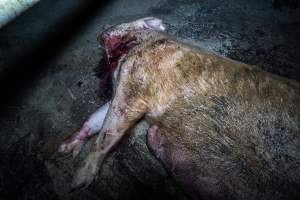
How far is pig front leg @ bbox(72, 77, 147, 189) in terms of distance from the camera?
223 centimetres

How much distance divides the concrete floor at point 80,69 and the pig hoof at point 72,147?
0.05 meters

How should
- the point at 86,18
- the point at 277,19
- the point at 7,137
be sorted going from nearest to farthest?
the point at 7,137
the point at 277,19
the point at 86,18

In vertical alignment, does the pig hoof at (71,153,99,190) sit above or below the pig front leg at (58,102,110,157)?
below

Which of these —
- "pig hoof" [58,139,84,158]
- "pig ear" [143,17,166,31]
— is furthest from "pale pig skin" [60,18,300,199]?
"pig ear" [143,17,166,31]

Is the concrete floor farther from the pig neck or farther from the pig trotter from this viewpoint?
the pig neck

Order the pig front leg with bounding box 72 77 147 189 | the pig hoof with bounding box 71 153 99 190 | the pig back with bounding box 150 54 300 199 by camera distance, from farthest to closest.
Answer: the pig hoof with bounding box 71 153 99 190, the pig front leg with bounding box 72 77 147 189, the pig back with bounding box 150 54 300 199

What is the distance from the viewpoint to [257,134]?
6.25 feet

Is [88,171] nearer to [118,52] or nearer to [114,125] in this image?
[114,125]

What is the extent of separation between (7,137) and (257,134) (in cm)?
196

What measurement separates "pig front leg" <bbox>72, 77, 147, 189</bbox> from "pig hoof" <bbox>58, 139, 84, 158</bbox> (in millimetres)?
195

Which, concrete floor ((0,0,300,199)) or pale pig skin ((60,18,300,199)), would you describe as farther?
concrete floor ((0,0,300,199))

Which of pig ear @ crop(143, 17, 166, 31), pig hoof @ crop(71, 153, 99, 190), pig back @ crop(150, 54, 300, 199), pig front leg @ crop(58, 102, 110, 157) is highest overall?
pig ear @ crop(143, 17, 166, 31)

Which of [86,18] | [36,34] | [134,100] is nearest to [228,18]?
[86,18]

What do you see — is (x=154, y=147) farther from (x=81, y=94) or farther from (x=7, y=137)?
(x=7, y=137)
